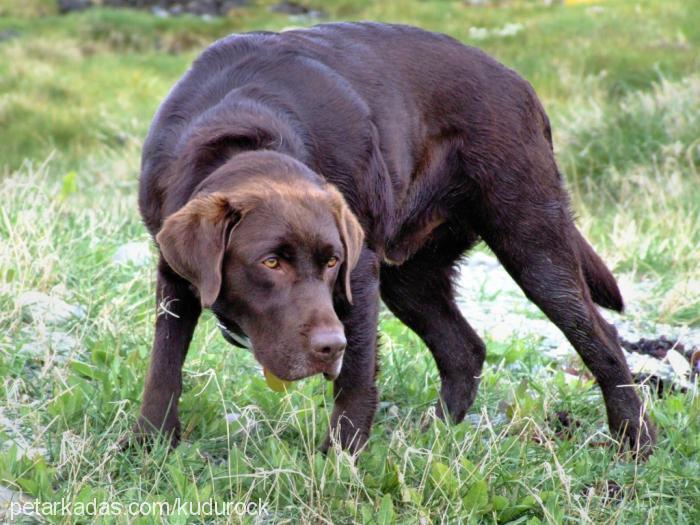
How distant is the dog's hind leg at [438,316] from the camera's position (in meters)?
4.24

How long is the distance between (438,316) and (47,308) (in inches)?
60.7

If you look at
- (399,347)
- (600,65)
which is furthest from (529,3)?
(399,347)

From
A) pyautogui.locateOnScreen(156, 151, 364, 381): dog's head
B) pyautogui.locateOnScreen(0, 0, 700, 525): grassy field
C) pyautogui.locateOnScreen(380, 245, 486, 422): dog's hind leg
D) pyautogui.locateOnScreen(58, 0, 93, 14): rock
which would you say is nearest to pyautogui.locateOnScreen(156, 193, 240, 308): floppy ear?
pyautogui.locateOnScreen(156, 151, 364, 381): dog's head

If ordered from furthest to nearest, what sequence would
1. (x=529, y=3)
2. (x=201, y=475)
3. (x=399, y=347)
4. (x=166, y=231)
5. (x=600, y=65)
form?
(x=529, y=3)
(x=600, y=65)
(x=399, y=347)
(x=201, y=475)
(x=166, y=231)

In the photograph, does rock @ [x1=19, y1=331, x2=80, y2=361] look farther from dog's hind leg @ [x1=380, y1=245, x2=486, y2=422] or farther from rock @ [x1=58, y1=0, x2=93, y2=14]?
rock @ [x1=58, y1=0, x2=93, y2=14]


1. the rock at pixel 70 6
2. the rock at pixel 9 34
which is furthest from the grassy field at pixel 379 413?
the rock at pixel 70 6

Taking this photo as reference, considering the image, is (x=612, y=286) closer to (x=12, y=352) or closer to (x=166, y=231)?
(x=166, y=231)

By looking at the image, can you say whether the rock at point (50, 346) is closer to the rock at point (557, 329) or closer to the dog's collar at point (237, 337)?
the dog's collar at point (237, 337)

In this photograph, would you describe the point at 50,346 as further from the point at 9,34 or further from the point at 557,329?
the point at 9,34

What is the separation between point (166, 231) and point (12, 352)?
1314mm

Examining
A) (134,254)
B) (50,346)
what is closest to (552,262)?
(50,346)

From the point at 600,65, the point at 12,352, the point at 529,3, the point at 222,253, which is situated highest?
the point at 222,253

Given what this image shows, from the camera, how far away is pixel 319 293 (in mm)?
3143

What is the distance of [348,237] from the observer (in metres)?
3.24
